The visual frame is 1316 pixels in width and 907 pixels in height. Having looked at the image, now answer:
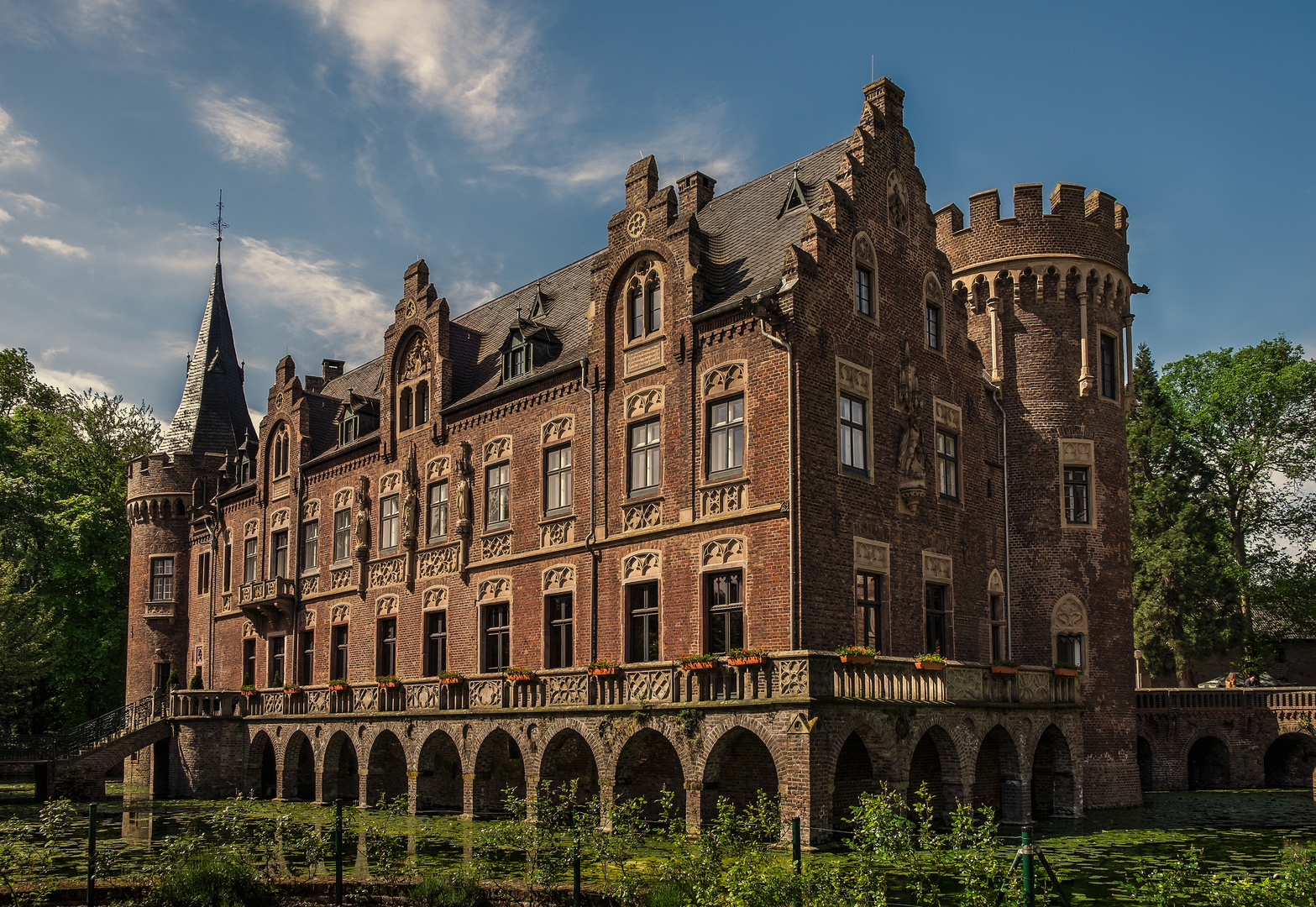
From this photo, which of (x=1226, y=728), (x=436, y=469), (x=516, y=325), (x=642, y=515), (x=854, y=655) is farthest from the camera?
(x=1226, y=728)

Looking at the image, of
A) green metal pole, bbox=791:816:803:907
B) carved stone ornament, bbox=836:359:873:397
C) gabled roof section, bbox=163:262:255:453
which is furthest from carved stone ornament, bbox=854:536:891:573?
gabled roof section, bbox=163:262:255:453

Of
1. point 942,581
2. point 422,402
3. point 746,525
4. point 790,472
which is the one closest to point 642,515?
point 746,525

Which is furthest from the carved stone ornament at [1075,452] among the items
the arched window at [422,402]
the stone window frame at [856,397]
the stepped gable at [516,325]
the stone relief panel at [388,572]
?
the stone relief panel at [388,572]

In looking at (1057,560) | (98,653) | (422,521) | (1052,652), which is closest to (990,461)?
(1057,560)

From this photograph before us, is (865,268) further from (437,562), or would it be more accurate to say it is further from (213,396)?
(213,396)

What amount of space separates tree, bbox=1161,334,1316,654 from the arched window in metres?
33.3

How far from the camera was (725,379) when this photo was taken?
23.2m

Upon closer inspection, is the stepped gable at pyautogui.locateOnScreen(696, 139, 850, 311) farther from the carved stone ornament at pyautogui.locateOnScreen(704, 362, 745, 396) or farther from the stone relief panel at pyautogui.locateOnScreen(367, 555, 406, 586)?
the stone relief panel at pyautogui.locateOnScreen(367, 555, 406, 586)

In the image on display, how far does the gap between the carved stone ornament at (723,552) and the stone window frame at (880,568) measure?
2.34 meters

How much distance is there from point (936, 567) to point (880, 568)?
8.00 feet

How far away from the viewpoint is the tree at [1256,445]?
48.8 meters

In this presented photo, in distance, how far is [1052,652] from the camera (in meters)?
Answer: 28.0

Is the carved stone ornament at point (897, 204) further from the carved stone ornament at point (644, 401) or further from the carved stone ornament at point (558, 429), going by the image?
the carved stone ornament at point (558, 429)

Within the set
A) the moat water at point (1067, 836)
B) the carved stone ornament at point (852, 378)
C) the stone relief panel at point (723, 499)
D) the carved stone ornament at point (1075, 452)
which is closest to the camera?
the moat water at point (1067, 836)
